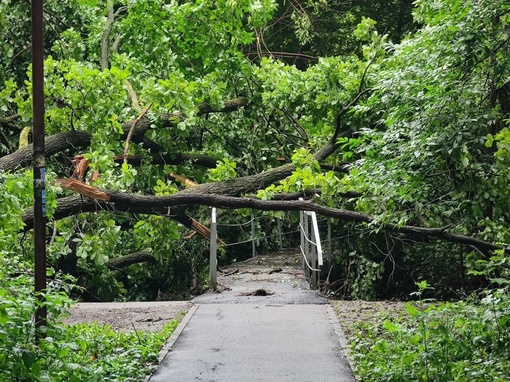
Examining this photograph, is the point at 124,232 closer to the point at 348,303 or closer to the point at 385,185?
the point at 348,303

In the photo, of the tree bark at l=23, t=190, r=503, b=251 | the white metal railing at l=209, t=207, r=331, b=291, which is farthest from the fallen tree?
the white metal railing at l=209, t=207, r=331, b=291

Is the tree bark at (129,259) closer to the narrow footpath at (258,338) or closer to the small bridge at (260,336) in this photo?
the small bridge at (260,336)

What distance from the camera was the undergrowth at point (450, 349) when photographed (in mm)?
7574

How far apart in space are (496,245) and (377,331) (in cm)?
187

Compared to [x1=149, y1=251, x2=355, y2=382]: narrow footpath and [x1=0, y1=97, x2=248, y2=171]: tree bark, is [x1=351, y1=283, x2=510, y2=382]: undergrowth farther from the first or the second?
[x1=0, y1=97, x2=248, y2=171]: tree bark

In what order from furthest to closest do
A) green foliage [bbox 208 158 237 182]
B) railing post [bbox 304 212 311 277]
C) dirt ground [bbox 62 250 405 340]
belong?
1. railing post [bbox 304 212 311 277]
2. green foliage [bbox 208 158 237 182]
3. dirt ground [bbox 62 250 405 340]

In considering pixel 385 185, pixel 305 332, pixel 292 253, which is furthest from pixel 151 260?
pixel 385 185

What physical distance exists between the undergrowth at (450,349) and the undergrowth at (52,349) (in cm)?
246

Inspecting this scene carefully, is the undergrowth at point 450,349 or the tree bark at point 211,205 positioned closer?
the undergrowth at point 450,349

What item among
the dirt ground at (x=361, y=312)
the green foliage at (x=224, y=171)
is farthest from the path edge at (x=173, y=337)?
the green foliage at (x=224, y=171)

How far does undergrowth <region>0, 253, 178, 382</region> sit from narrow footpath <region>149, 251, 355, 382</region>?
37 centimetres

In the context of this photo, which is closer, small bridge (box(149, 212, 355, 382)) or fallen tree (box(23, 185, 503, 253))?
small bridge (box(149, 212, 355, 382))

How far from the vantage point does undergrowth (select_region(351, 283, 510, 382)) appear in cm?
757

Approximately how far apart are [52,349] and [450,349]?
3.88m
